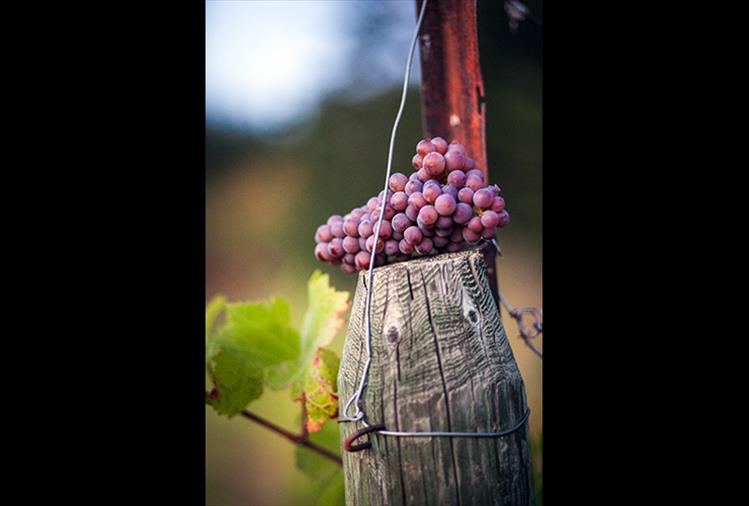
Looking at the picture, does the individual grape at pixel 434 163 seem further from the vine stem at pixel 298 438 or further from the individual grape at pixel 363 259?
the vine stem at pixel 298 438

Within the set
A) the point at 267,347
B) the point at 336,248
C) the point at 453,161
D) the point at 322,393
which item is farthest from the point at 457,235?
the point at 267,347

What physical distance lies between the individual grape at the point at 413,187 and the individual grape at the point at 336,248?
18 centimetres

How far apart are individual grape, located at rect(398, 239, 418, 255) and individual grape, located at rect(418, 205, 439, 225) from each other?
0.06m

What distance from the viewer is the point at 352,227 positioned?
1040 mm

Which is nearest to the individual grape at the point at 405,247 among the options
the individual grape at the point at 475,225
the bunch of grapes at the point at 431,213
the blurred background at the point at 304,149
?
the bunch of grapes at the point at 431,213

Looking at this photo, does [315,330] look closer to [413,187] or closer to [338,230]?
[338,230]

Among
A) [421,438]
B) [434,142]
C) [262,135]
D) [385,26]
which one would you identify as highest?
[385,26]

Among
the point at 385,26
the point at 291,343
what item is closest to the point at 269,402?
the point at 291,343

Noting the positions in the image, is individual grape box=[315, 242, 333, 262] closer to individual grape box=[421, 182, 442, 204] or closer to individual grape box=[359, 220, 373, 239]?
individual grape box=[359, 220, 373, 239]

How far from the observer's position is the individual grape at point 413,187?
973 mm
